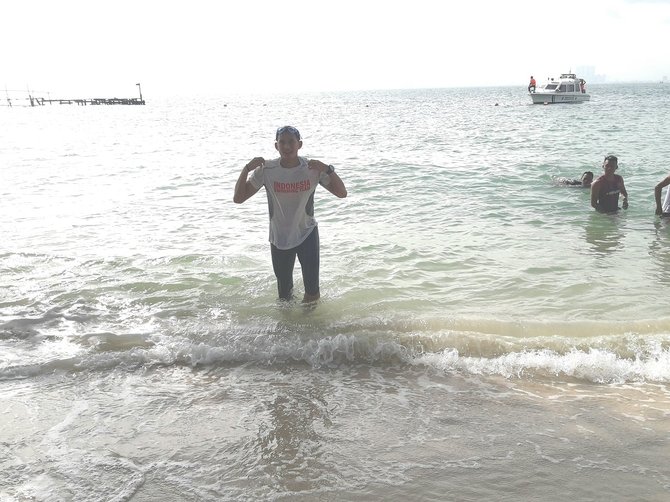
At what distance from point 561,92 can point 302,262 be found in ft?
185

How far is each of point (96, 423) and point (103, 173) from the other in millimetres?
15819

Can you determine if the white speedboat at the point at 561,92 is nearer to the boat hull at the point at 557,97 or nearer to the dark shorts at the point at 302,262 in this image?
the boat hull at the point at 557,97

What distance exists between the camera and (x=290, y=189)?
16.5ft

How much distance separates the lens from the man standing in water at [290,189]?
4.91 m

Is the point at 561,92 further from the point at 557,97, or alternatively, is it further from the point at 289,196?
the point at 289,196

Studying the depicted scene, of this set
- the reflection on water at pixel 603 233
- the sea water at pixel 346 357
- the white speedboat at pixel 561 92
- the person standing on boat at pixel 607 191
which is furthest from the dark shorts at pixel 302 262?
the white speedboat at pixel 561 92

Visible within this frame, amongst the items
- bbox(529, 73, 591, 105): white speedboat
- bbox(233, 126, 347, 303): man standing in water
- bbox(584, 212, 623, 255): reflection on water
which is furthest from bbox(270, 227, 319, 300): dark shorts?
bbox(529, 73, 591, 105): white speedboat

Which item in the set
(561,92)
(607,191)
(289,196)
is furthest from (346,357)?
(561,92)

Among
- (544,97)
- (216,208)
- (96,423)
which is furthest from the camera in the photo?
(544,97)

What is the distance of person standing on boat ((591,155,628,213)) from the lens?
10115 mm

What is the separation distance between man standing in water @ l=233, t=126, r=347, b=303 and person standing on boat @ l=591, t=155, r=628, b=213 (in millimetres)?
7087

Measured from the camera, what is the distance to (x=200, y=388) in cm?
427

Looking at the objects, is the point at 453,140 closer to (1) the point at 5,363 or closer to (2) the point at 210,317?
(2) the point at 210,317

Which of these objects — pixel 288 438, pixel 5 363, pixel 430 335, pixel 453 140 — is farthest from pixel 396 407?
pixel 453 140
